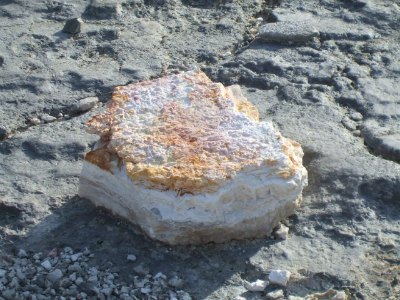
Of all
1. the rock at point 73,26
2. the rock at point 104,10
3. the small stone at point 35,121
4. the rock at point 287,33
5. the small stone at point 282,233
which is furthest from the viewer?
the rock at point 104,10

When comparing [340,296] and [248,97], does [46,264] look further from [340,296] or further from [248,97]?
[248,97]

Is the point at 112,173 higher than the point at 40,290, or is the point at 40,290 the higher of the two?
the point at 112,173

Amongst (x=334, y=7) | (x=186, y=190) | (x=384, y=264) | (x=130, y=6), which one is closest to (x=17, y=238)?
(x=186, y=190)

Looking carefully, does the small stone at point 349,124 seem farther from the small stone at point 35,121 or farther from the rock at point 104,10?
the rock at point 104,10

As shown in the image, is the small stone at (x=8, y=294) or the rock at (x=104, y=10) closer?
the small stone at (x=8, y=294)

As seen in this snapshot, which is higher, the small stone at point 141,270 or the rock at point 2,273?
the small stone at point 141,270

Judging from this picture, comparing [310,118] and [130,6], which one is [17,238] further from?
[130,6]

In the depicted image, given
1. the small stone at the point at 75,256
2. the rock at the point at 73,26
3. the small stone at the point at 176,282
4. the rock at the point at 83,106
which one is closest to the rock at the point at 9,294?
the small stone at the point at 75,256
